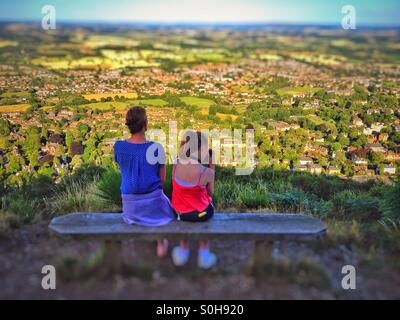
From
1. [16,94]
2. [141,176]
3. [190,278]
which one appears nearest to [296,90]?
[16,94]

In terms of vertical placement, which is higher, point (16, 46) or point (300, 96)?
point (16, 46)

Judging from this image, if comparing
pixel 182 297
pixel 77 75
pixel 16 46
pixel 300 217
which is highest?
pixel 16 46

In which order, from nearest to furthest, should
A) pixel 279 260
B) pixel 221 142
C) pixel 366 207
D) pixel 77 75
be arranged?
1. pixel 279 260
2. pixel 366 207
3. pixel 221 142
4. pixel 77 75

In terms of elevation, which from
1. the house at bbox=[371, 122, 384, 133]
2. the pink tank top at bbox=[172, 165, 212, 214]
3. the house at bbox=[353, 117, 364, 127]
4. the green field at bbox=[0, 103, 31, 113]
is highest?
the green field at bbox=[0, 103, 31, 113]

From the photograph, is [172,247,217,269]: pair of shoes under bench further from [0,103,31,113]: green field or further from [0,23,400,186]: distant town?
[0,103,31,113]: green field

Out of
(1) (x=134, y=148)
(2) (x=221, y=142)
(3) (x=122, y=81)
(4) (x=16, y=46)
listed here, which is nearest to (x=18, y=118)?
(3) (x=122, y=81)

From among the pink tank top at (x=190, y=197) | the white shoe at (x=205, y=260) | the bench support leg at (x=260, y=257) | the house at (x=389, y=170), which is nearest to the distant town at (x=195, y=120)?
the house at (x=389, y=170)

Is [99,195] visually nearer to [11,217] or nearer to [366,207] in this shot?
[11,217]

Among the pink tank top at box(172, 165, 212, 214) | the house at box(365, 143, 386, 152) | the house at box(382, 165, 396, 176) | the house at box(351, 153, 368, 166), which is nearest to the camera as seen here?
the pink tank top at box(172, 165, 212, 214)

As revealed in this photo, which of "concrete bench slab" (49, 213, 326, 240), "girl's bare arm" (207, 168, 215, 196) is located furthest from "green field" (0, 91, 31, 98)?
"girl's bare arm" (207, 168, 215, 196)
